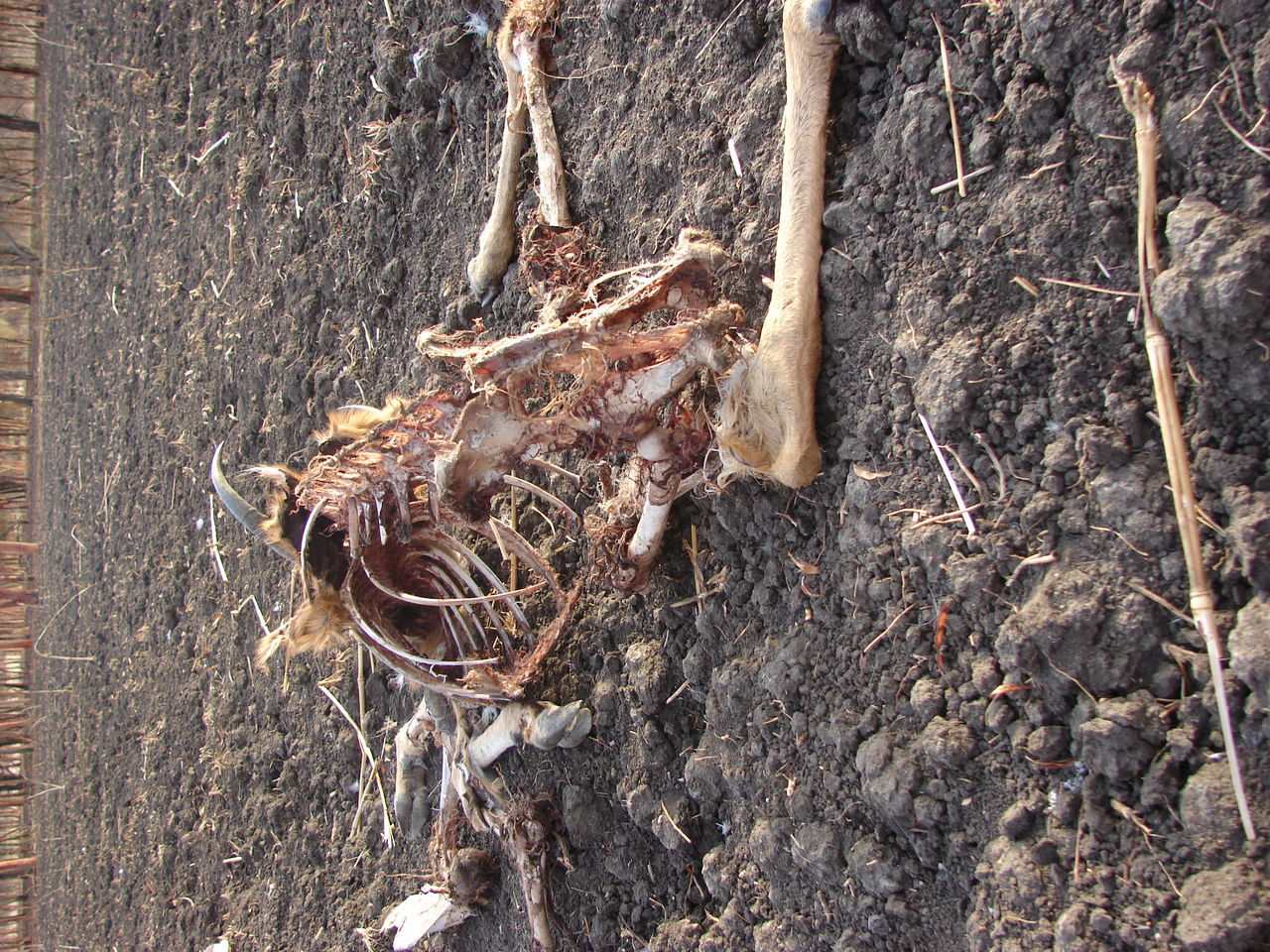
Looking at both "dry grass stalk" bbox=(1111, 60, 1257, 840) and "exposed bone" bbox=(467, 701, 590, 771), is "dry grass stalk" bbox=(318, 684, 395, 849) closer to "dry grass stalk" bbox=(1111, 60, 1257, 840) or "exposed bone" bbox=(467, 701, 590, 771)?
"exposed bone" bbox=(467, 701, 590, 771)

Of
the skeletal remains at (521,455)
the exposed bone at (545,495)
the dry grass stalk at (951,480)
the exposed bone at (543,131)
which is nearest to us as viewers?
the dry grass stalk at (951,480)

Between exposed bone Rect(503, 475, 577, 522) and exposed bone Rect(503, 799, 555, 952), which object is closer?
exposed bone Rect(503, 475, 577, 522)

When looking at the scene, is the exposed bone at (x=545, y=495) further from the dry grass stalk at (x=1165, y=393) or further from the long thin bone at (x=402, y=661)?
the dry grass stalk at (x=1165, y=393)

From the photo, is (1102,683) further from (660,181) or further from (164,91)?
(164,91)

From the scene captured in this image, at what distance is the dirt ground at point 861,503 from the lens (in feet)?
4.05

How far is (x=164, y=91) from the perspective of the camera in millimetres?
4105

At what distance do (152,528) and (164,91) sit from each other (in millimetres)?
2069

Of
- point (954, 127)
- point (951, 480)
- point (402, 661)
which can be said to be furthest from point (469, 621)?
point (954, 127)

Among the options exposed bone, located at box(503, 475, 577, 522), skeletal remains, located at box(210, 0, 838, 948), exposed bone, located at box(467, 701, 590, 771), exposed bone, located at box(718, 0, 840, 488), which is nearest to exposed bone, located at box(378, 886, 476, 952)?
skeletal remains, located at box(210, 0, 838, 948)

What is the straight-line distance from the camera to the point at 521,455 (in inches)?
65.9

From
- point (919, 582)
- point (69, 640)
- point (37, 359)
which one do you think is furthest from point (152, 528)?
point (919, 582)

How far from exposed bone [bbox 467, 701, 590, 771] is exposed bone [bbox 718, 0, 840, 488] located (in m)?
0.83

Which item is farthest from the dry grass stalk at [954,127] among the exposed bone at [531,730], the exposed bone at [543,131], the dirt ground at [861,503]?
the exposed bone at [531,730]

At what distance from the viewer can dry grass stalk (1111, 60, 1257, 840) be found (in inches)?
46.8
